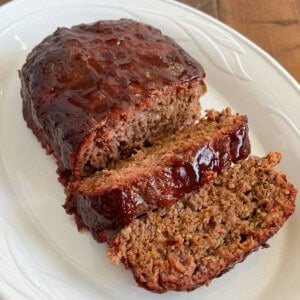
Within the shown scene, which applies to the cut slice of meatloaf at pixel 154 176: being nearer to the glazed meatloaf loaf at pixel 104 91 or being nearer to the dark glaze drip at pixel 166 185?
the dark glaze drip at pixel 166 185

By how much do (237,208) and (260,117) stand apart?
0.99 metres

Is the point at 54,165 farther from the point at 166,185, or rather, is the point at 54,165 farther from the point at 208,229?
the point at 208,229

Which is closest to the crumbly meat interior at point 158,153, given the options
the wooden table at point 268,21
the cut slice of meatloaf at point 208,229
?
the cut slice of meatloaf at point 208,229

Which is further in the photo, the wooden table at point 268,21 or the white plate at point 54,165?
the wooden table at point 268,21

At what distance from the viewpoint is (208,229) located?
11.9 ft

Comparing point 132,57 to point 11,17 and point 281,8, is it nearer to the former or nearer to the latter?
point 11,17

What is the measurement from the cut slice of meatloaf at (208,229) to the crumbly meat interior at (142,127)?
48 cm

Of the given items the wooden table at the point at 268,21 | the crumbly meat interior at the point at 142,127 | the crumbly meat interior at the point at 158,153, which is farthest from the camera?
the wooden table at the point at 268,21

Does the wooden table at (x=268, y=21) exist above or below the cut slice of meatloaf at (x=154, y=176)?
below

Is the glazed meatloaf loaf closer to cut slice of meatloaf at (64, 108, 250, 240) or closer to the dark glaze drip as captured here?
cut slice of meatloaf at (64, 108, 250, 240)

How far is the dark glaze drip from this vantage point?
11.1 ft

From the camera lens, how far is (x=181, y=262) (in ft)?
11.3

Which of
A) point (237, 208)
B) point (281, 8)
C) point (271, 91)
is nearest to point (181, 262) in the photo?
point (237, 208)

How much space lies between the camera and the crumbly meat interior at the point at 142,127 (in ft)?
12.0
